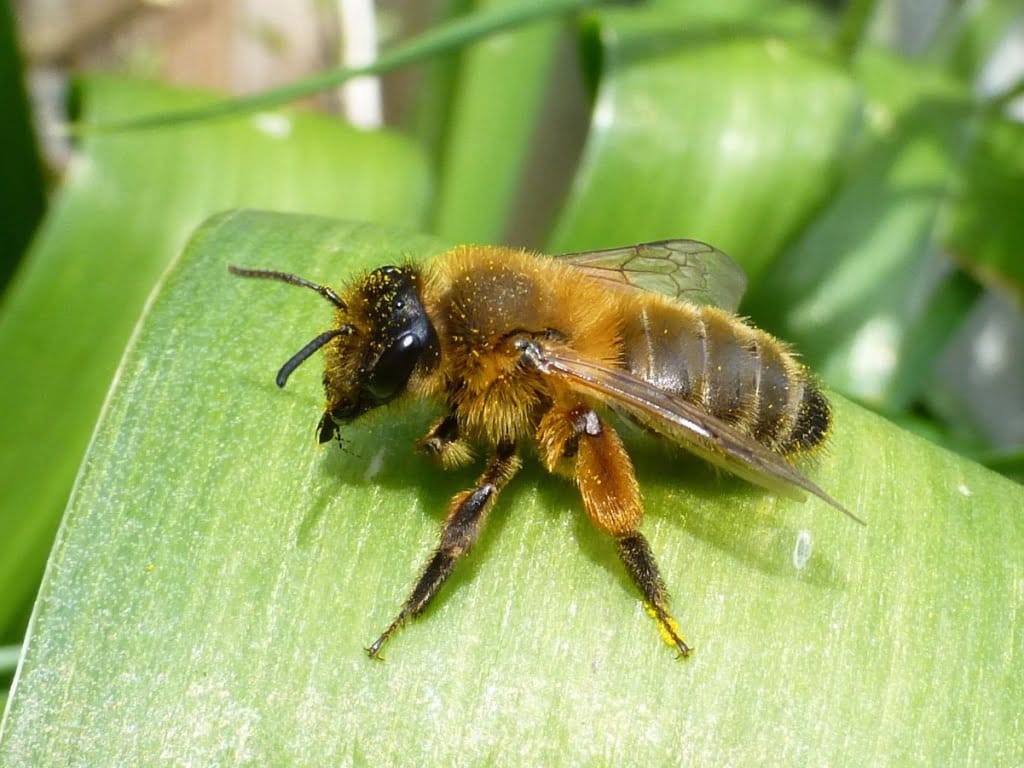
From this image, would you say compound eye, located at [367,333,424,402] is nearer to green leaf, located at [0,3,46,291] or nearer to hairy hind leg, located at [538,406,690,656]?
hairy hind leg, located at [538,406,690,656]

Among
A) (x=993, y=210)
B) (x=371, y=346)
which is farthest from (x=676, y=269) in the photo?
(x=993, y=210)

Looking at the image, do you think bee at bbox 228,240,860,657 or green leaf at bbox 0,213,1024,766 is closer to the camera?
green leaf at bbox 0,213,1024,766

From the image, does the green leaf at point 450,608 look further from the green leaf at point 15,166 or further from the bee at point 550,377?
the green leaf at point 15,166

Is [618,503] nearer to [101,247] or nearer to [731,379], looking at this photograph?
[731,379]

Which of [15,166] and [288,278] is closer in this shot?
[288,278]

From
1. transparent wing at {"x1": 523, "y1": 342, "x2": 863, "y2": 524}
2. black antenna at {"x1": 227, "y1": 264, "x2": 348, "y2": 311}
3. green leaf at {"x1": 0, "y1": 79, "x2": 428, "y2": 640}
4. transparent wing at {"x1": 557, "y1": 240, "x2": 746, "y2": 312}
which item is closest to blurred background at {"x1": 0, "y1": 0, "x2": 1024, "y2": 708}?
green leaf at {"x1": 0, "y1": 79, "x2": 428, "y2": 640}

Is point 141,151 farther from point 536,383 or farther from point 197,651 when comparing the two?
point 197,651
